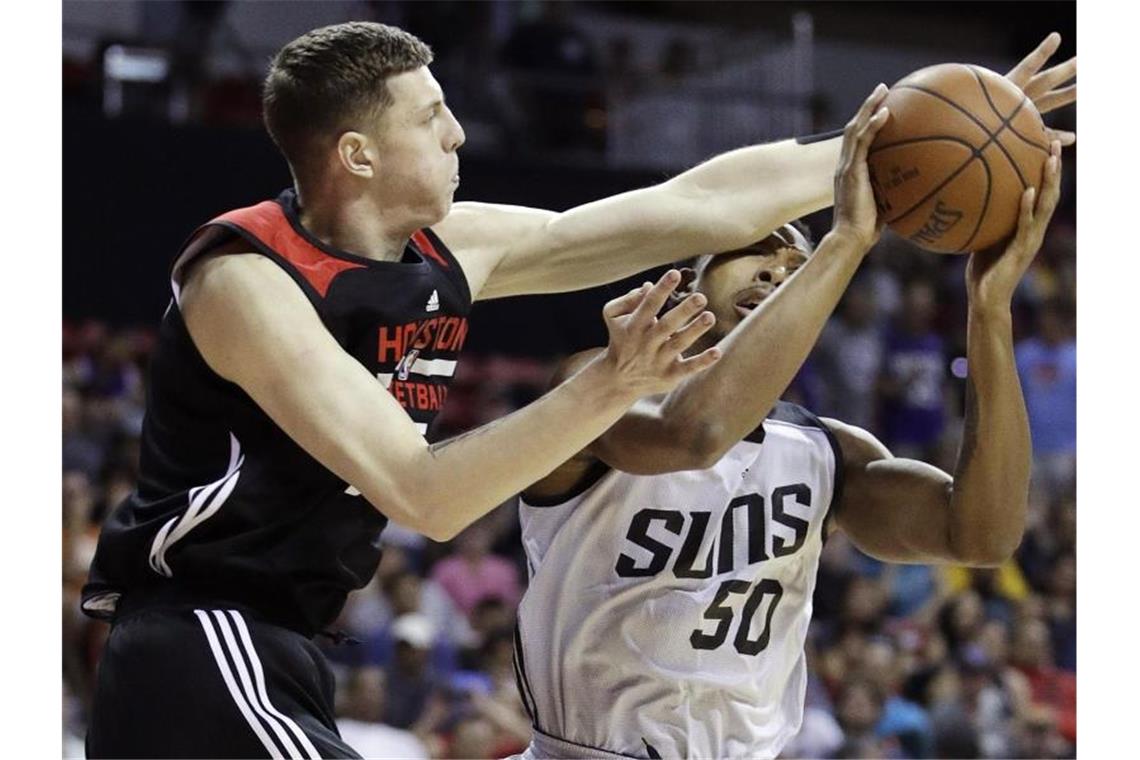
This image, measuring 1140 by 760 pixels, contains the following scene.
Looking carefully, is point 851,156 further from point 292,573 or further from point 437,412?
point 292,573

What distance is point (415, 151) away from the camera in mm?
3174

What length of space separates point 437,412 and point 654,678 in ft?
2.55

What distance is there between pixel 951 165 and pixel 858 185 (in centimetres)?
23

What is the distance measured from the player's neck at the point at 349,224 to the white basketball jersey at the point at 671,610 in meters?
0.76

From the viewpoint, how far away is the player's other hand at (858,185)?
3.09 metres

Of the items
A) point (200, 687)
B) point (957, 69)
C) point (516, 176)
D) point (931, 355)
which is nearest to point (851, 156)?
point (957, 69)

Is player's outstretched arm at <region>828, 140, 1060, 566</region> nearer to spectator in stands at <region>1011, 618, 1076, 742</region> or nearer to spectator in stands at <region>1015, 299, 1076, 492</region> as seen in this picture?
spectator in stands at <region>1011, 618, 1076, 742</region>

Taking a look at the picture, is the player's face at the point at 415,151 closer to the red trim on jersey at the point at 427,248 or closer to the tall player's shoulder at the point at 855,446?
the red trim on jersey at the point at 427,248

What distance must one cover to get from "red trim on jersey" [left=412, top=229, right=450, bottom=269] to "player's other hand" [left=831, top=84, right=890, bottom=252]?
81 cm

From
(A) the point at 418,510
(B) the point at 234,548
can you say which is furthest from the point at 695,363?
(B) the point at 234,548

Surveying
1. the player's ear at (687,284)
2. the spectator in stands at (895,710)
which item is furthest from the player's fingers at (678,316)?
the spectator in stands at (895,710)

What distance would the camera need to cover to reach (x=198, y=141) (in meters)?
9.20

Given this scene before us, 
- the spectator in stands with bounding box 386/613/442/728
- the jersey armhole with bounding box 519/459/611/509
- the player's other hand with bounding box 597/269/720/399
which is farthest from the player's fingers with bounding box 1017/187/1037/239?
the spectator in stands with bounding box 386/613/442/728
